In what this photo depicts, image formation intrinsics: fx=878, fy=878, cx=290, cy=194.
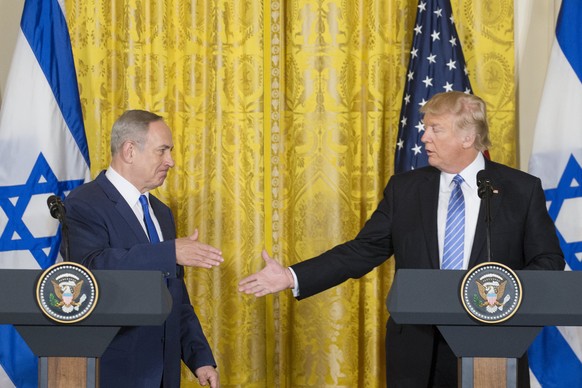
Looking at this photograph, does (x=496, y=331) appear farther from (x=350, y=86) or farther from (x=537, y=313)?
(x=350, y=86)

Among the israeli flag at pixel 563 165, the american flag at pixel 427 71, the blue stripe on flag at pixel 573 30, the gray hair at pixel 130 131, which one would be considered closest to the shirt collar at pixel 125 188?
the gray hair at pixel 130 131

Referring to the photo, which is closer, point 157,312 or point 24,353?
point 157,312

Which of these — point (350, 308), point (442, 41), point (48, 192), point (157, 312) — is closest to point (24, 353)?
point (48, 192)

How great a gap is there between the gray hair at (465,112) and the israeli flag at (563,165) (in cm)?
102

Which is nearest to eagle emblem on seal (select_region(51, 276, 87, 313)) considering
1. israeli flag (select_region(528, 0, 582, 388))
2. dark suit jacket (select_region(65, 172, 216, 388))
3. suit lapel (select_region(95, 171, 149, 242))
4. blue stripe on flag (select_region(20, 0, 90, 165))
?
dark suit jacket (select_region(65, 172, 216, 388))

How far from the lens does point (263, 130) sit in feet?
16.5

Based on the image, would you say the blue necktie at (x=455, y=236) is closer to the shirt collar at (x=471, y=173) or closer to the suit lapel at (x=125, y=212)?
the shirt collar at (x=471, y=173)

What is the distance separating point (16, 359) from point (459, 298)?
2701 mm

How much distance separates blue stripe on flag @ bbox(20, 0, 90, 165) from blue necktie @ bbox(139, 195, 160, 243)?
1.17 metres

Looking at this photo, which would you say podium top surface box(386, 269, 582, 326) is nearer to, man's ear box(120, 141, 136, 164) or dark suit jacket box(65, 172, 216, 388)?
dark suit jacket box(65, 172, 216, 388)

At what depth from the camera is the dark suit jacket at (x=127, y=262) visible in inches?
129

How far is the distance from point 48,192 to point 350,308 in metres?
1.80

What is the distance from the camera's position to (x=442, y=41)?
4.66 meters

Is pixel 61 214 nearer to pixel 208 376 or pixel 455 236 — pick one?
pixel 208 376
